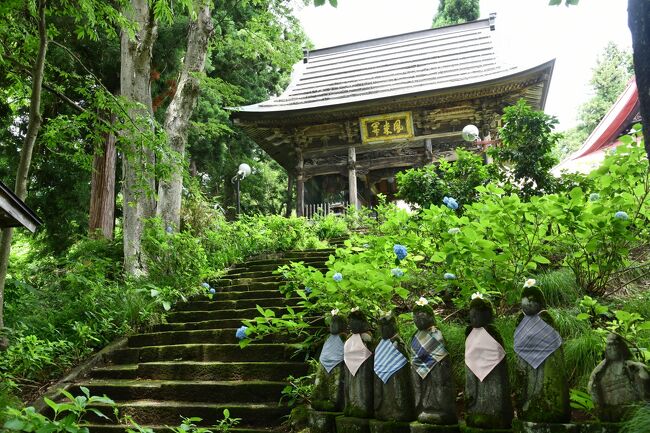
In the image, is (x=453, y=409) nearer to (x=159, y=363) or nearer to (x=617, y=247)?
(x=617, y=247)

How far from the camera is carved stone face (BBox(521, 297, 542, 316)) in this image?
7.52ft

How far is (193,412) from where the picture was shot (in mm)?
4234

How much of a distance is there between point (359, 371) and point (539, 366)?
108cm

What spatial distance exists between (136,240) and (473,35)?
13.3m

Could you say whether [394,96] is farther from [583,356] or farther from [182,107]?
[583,356]

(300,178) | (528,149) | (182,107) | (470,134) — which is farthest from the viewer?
(300,178)

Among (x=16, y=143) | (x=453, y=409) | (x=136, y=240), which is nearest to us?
(x=453, y=409)

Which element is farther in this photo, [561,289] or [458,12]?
[458,12]

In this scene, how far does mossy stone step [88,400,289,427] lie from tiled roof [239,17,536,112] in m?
9.94

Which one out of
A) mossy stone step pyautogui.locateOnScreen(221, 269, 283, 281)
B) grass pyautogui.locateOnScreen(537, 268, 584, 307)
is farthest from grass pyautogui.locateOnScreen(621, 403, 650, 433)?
mossy stone step pyautogui.locateOnScreen(221, 269, 283, 281)

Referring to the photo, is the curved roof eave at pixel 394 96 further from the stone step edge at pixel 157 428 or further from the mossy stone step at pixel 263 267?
the stone step edge at pixel 157 428

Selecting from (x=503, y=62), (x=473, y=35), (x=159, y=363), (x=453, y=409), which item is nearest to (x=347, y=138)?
(x=503, y=62)

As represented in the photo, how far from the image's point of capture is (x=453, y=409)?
8.25 ft

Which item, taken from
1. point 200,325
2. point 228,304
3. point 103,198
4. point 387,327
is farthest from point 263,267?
point 387,327
